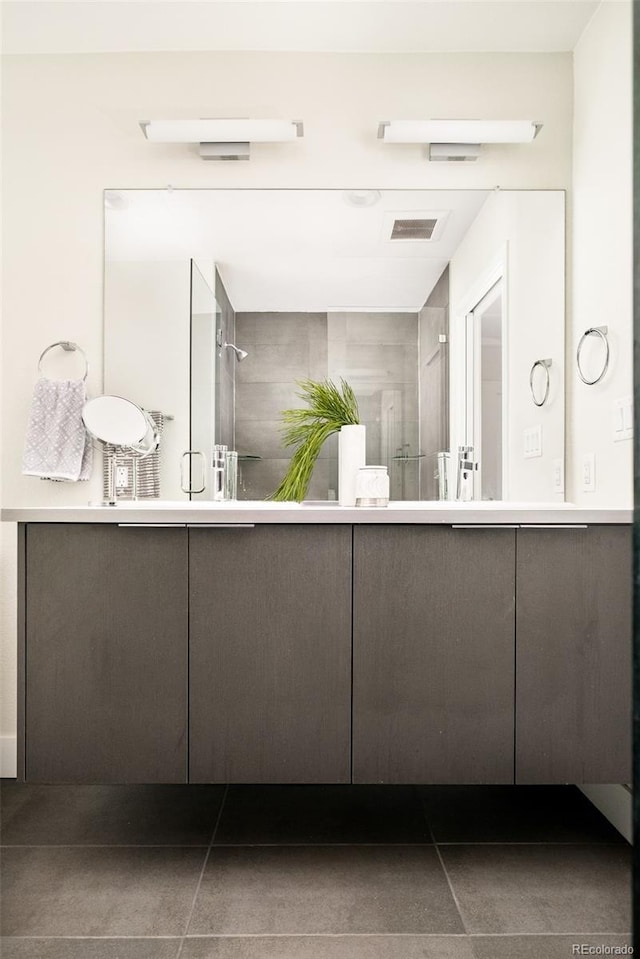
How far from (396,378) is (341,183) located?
69 centimetres

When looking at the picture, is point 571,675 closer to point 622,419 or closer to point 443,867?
point 443,867

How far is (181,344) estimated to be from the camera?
2.32 m

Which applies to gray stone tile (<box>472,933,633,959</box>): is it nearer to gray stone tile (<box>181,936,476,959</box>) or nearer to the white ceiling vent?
gray stone tile (<box>181,936,476,959</box>)

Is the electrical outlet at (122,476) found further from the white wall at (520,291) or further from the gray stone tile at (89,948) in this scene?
the gray stone tile at (89,948)

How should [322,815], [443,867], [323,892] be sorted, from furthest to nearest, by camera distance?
1. [322,815]
2. [443,867]
3. [323,892]

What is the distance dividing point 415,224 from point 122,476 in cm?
130

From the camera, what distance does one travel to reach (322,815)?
6.61 feet

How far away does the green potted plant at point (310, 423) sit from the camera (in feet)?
7.43

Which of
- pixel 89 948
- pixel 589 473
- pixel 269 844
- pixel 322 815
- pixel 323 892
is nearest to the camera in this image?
pixel 89 948

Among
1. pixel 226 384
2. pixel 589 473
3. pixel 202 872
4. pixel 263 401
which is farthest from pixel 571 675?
pixel 226 384

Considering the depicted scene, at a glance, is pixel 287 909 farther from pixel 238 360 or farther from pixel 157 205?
pixel 157 205

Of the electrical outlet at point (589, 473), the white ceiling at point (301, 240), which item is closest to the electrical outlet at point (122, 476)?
the white ceiling at point (301, 240)

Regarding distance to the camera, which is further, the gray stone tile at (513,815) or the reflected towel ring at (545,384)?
the reflected towel ring at (545,384)

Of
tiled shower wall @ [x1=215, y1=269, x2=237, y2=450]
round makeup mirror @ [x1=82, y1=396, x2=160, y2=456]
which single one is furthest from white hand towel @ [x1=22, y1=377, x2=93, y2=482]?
tiled shower wall @ [x1=215, y1=269, x2=237, y2=450]
